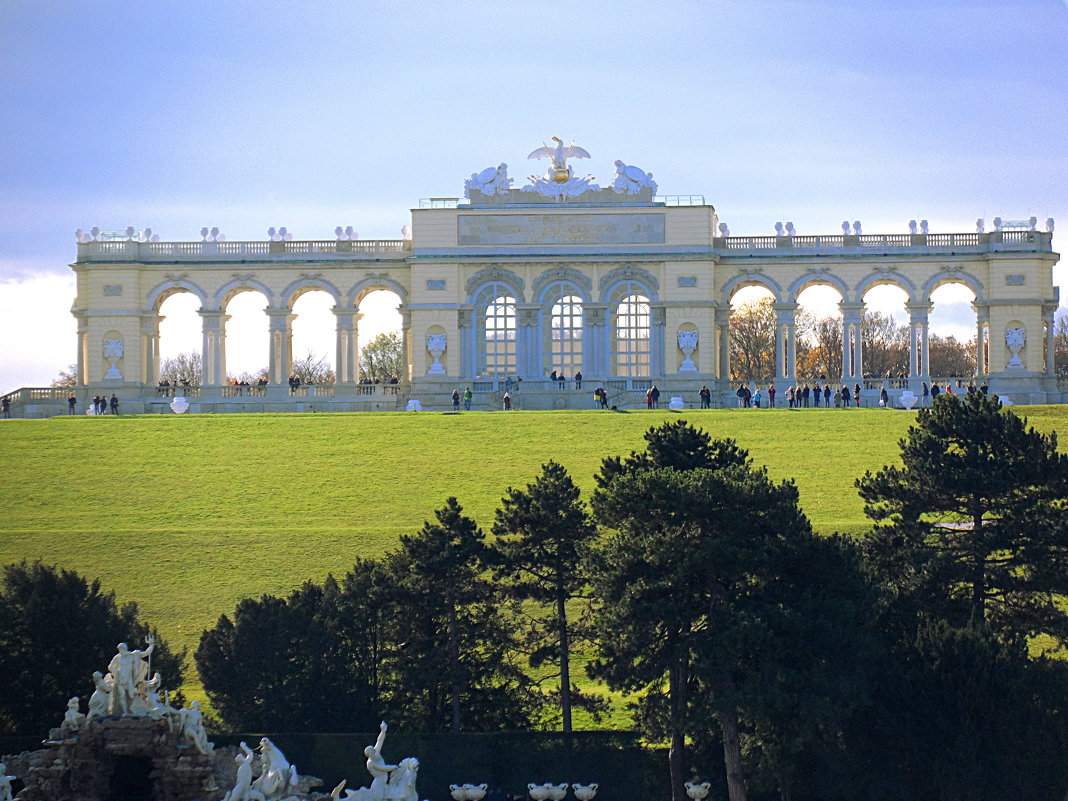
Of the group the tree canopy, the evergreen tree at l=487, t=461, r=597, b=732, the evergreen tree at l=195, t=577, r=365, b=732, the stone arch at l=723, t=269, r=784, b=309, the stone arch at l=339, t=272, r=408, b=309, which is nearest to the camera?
the tree canopy

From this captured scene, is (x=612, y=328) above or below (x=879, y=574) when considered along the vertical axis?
above

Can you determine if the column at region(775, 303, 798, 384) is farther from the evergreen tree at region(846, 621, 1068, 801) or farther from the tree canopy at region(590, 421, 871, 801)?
the evergreen tree at region(846, 621, 1068, 801)

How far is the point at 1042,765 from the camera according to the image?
91.6 ft

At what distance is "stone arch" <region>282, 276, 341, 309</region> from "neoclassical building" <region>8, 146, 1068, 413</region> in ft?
0.25

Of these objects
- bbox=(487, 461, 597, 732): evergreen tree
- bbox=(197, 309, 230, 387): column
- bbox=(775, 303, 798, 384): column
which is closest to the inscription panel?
bbox=(775, 303, 798, 384): column

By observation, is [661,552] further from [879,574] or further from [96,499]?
[96,499]

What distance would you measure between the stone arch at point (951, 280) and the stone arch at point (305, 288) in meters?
21.9

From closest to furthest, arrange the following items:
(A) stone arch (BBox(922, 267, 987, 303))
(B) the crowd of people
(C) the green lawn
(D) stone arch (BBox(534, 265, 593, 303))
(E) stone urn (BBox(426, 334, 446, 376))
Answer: (C) the green lawn → (B) the crowd of people → (E) stone urn (BBox(426, 334, 446, 376)) → (A) stone arch (BBox(922, 267, 987, 303)) → (D) stone arch (BBox(534, 265, 593, 303))

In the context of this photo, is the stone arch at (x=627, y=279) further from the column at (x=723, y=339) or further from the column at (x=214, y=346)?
the column at (x=214, y=346)

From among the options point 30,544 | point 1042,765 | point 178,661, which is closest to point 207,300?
point 30,544

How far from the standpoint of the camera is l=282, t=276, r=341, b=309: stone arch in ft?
218

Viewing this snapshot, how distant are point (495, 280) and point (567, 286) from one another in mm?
2683

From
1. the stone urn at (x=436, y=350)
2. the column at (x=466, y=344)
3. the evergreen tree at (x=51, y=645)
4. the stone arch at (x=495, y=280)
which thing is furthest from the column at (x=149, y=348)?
the evergreen tree at (x=51, y=645)

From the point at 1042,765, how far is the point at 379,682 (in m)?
11.5
